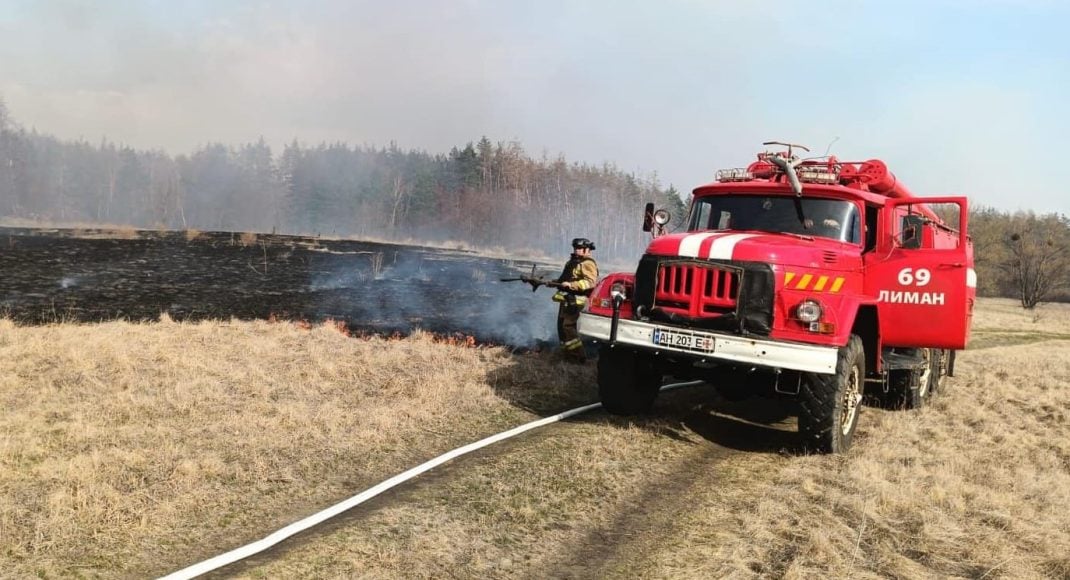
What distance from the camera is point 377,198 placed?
271 ft

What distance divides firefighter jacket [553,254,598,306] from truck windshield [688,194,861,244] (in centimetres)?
→ 319

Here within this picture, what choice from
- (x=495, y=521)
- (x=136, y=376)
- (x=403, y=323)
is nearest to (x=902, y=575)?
(x=495, y=521)

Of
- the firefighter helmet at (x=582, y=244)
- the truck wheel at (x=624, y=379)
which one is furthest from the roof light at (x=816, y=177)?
the firefighter helmet at (x=582, y=244)

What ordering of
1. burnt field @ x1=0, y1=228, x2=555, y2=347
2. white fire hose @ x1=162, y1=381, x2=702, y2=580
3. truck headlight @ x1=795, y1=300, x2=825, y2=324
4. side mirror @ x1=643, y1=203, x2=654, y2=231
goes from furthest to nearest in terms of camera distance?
burnt field @ x1=0, y1=228, x2=555, y2=347
side mirror @ x1=643, y1=203, x2=654, y2=231
truck headlight @ x1=795, y1=300, x2=825, y2=324
white fire hose @ x1=162, y1=381, x2=702, y2=580

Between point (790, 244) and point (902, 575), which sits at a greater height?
point (790, 244)

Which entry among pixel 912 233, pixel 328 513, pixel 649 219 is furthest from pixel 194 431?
pixel 912 233

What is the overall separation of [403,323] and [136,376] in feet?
28.5

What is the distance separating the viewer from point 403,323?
1770 cm

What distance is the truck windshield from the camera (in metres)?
7.95

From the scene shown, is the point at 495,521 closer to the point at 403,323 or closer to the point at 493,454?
the point at 493,454

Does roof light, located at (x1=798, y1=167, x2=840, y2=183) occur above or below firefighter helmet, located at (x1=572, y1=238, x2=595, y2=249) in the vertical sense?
above

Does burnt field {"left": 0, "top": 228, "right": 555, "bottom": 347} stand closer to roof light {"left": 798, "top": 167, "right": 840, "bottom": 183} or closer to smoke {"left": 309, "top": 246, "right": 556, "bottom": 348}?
smoke {"left": 309, "top": 246, "right": 556, "bottom": 348}

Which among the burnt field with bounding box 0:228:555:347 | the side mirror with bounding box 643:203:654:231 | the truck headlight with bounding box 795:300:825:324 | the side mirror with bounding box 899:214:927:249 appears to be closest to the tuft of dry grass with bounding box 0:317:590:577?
the side mirror with bounding box 643:203:654:231

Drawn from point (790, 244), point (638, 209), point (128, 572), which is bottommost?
point (128, 572)
